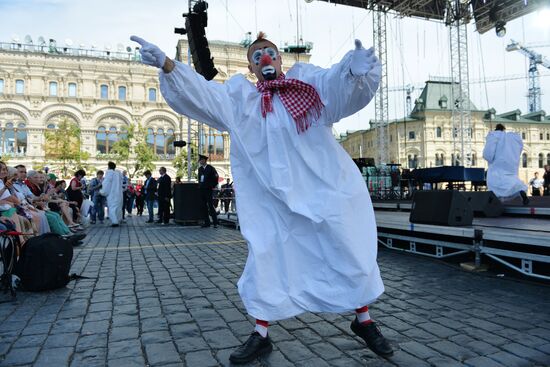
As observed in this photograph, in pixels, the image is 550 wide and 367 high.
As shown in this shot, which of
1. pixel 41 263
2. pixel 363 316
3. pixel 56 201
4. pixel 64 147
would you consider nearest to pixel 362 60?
pixel 363 316

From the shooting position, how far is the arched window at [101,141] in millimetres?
49000

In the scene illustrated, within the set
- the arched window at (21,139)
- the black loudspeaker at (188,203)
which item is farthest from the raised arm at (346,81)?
the arched window at (21,139)

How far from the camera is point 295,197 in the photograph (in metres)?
2.71

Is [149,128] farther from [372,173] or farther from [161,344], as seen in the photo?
[161,344]

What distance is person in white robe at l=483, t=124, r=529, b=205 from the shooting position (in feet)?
30.8

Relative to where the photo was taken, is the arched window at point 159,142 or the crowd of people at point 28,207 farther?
the arched window at point 159,142

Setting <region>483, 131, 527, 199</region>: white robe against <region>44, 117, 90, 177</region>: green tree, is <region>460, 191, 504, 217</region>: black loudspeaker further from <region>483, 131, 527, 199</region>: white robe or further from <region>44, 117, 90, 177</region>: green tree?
<region>44, 117, 90, 177</region>: green tree

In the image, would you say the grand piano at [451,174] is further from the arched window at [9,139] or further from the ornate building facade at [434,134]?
the ornate building facade at [434,134]

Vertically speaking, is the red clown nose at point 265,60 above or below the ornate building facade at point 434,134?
below

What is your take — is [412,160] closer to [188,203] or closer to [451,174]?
[451,174]

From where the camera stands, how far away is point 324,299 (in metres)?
2.61

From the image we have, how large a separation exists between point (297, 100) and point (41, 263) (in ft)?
11.6

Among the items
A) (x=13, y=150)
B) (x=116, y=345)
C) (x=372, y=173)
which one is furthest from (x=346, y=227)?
(x=13, y=150)

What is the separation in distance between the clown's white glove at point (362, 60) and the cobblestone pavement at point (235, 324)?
1.81 m
